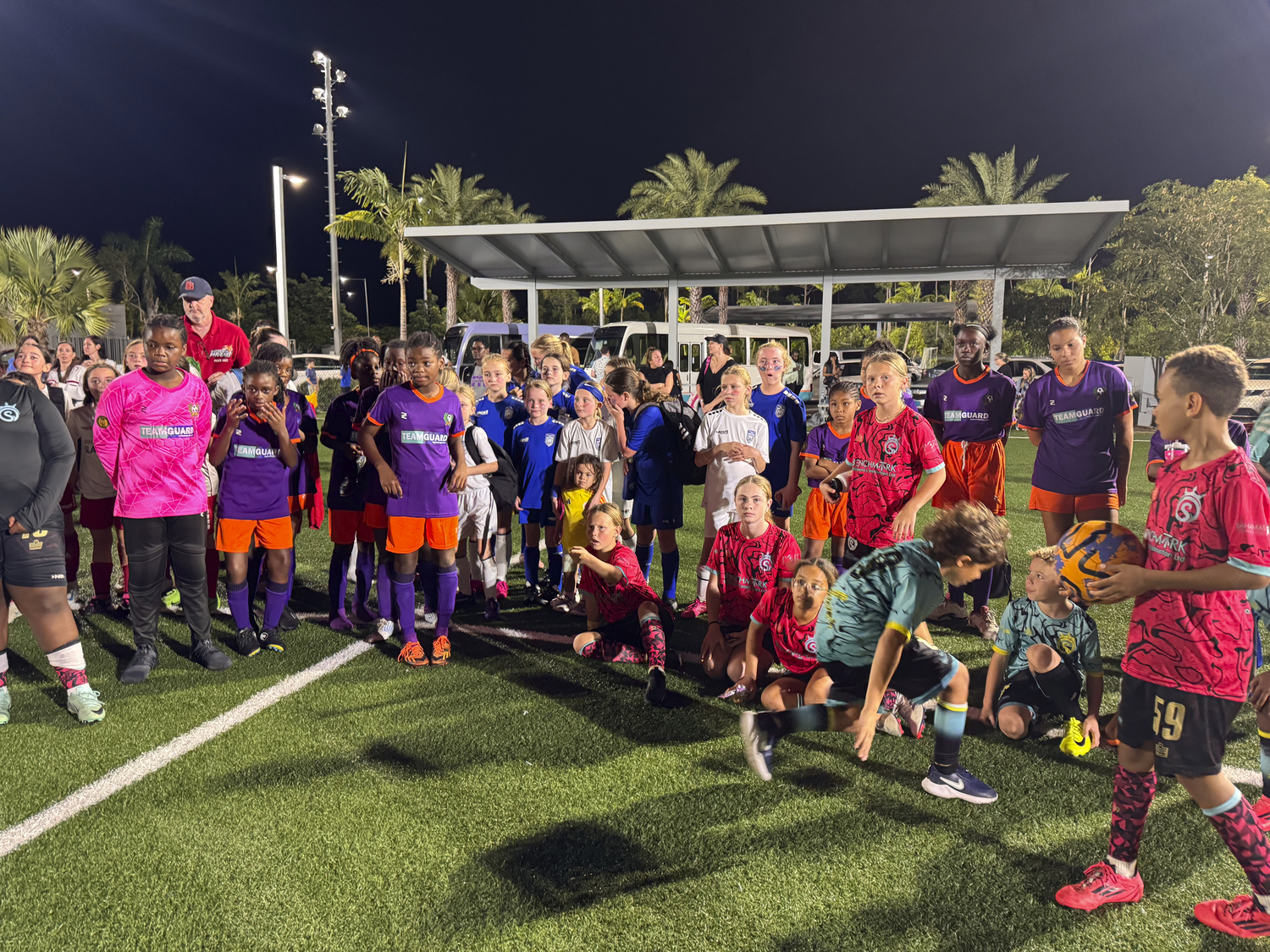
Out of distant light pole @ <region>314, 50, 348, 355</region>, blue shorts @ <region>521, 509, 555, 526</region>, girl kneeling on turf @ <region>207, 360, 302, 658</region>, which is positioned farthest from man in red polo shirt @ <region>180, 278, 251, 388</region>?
distant light pole @ <region>314, 50, 348, 355</region>

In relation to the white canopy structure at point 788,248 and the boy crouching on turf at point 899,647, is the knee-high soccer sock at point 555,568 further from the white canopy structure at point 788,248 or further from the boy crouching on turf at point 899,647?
the white canopy structure at point 788,248

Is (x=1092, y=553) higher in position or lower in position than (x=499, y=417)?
lower

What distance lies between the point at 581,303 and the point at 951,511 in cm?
4836

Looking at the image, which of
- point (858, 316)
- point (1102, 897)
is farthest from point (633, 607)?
point (858, 316)

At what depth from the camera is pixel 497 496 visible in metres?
5.55

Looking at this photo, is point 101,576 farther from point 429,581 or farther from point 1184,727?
point 1184,727

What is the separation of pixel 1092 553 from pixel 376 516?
4.12 m

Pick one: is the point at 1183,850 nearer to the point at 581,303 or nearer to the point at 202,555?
the point at 202,555

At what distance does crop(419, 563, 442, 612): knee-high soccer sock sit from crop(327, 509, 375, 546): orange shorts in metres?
0.45

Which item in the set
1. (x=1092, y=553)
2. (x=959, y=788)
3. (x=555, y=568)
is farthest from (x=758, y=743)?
(x=555, y=568)

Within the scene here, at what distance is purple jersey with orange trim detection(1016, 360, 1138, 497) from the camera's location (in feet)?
15.9

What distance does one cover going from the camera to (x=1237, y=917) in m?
2.31

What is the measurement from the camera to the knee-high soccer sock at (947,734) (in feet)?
10.0

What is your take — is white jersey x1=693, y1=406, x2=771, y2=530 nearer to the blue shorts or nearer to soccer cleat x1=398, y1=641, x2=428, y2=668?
the blue shorts
